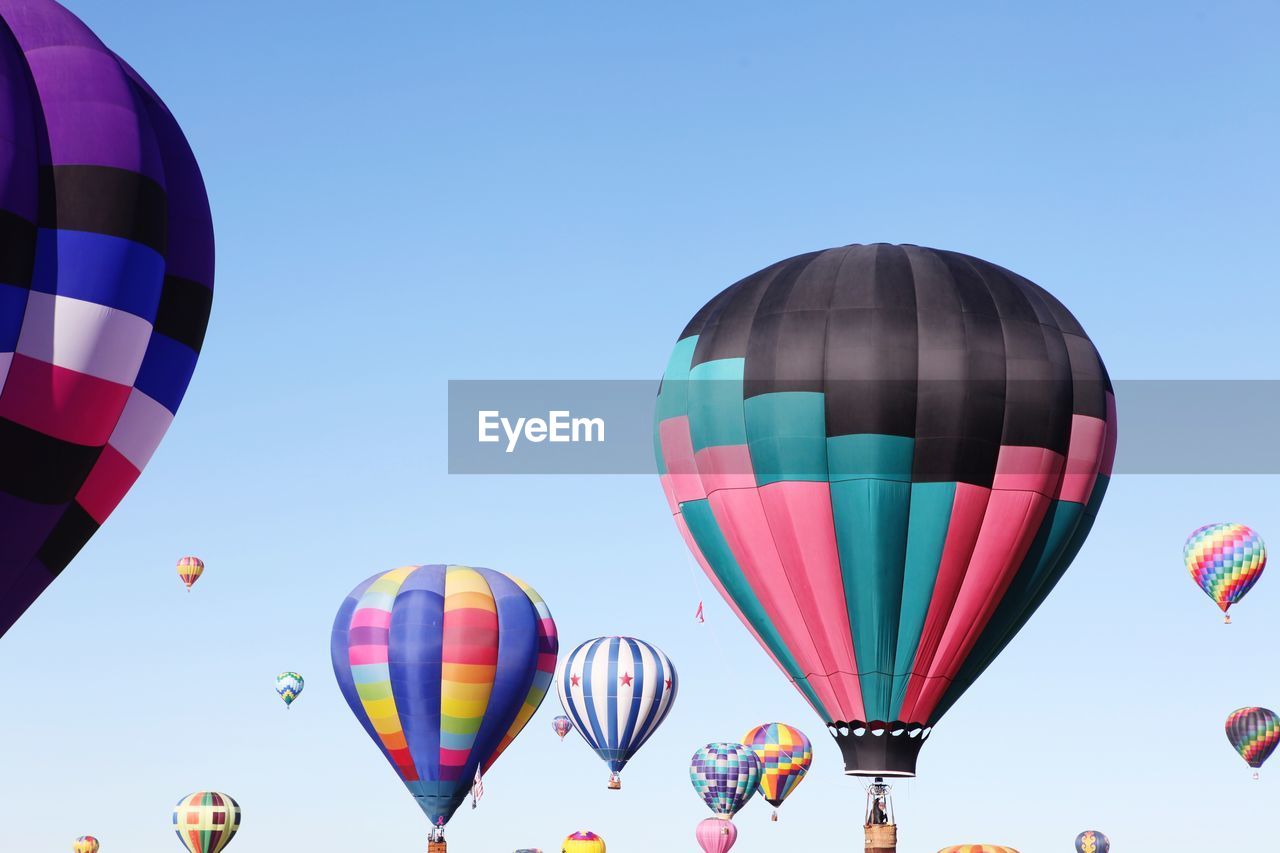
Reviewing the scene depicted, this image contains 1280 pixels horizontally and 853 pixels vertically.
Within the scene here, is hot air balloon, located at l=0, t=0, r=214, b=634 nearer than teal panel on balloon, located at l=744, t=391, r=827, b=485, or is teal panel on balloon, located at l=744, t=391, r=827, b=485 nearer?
hot air balloon, located at l=0, t=0, r=214, b=634

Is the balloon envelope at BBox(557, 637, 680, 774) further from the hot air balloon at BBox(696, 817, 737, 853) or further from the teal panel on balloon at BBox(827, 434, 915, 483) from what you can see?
the teal panel on balloon at BBox(827, 434, 915, 483)

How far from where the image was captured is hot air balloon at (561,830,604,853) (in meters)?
47.8

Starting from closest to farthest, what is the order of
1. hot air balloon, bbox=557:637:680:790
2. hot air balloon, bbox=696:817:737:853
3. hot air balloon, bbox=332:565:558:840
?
hot air balloon, bbox=332:565:558:840 < hot air balloon, bbox=557:637:680:790 < hot air balloon, bbox=696:817:737:853

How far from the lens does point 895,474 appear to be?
27375 mm

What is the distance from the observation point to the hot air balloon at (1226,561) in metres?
46.4

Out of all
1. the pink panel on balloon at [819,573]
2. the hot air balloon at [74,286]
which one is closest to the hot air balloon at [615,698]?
the pink panel on balloon at [819,573]

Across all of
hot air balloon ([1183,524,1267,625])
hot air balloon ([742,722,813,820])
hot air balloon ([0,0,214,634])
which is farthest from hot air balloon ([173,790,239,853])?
hot air balloon ([0,0,214,634])

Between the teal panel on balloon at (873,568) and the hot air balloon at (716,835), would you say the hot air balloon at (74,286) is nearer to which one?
the teal panel on balloon at (873,568)

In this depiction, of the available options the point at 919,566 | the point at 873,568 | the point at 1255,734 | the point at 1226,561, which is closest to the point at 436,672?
the point at 873,568

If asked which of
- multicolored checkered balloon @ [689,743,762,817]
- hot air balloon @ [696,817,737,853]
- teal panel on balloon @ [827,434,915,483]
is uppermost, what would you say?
teal panel on balloon @ [827,434,915,483]

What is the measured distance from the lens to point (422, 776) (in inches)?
1556

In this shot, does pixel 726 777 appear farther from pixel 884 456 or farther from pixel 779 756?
pixel 884 456

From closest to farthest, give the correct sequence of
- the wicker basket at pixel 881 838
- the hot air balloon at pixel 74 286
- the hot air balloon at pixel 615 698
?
the hot air balloon at pixel 74 286, the wicker basket at pixel 881 838, the hot air balloon at pixel 615 698

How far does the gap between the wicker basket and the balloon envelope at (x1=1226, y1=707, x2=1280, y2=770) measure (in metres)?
25.3
